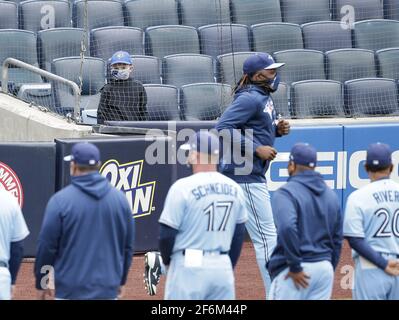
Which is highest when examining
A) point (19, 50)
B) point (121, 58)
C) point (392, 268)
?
point (19, 50)

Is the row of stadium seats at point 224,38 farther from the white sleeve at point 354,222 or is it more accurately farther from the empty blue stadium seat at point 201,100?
the white sleeve at point 354,222

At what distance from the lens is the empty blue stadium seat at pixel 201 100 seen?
11391 millimetres

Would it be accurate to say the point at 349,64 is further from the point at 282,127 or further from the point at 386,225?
the point at 386,225

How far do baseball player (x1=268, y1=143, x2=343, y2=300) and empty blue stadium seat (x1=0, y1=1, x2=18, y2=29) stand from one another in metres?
6.47

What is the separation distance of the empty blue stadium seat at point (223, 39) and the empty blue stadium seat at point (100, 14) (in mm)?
1019

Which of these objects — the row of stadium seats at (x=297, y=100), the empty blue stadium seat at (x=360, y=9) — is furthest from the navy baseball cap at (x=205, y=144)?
the empty blue stadium seat at (x=360, y=9)

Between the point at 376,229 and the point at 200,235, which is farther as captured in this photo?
the point at 376,229

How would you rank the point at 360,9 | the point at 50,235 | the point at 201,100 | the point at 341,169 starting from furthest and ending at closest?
the point at 360,9 < the point at 201,100 < the point at 341,169 < the point at 50,235

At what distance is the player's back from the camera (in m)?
6.48

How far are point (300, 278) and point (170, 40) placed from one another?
254 inches

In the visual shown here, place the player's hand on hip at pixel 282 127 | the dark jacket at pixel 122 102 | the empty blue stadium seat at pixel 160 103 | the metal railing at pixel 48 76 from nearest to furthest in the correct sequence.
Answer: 1. the player's hand on hip at pixel 282 127
2. the metal railing at pixel 48 76
3. the dark jacket at pixel 122 102
4. the empty blue stadium seat at pixel 160 103

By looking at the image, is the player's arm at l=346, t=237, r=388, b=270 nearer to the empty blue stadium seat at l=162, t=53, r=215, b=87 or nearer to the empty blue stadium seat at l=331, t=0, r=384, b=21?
the empty blue stadium seat at l=162, t=53, r=215, b=87

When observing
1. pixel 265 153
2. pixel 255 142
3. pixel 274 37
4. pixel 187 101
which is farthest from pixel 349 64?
pixel 265 153

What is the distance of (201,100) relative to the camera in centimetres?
1142
